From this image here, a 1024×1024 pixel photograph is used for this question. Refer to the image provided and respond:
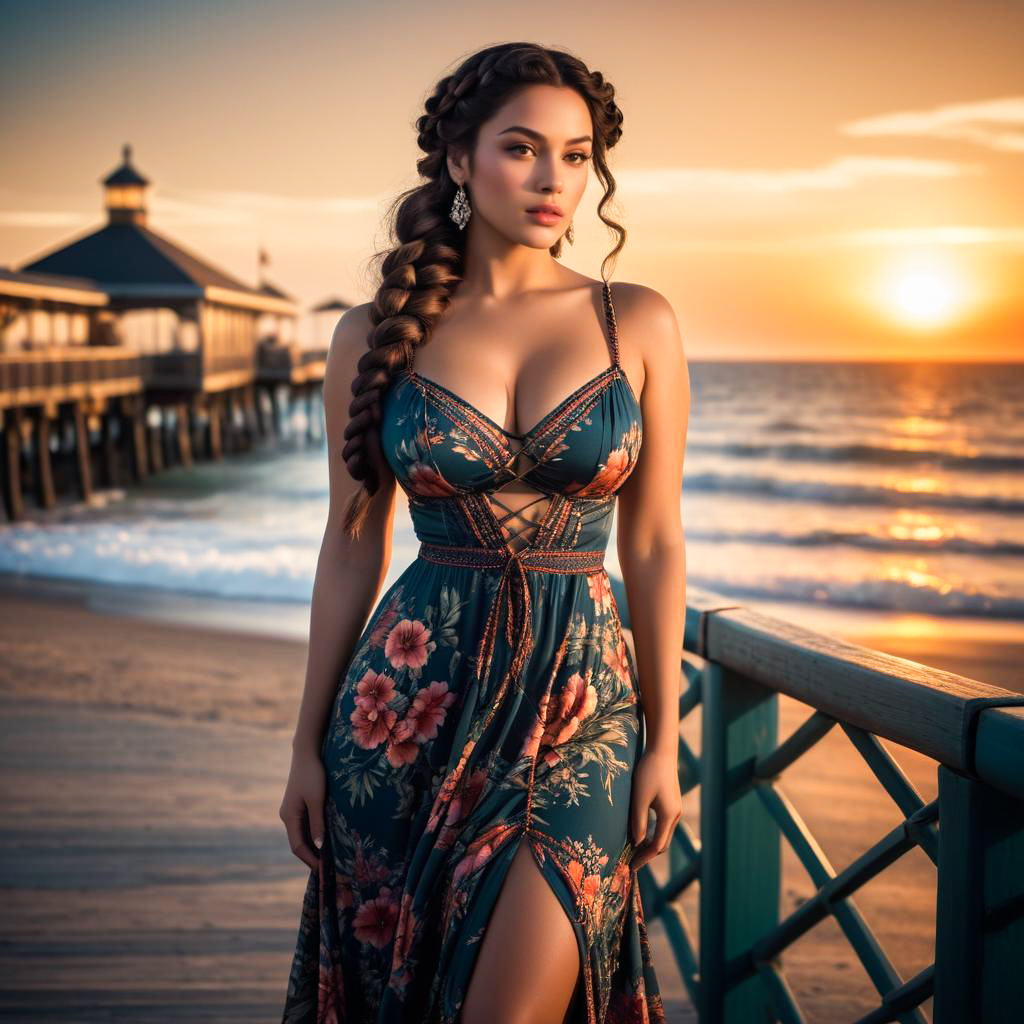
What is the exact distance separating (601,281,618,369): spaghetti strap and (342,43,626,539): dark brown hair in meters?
0.10

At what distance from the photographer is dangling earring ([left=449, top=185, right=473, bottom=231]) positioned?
2.43 metres

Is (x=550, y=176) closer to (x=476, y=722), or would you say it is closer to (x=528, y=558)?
(x=528, y=558)

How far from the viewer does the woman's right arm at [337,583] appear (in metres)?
2.28

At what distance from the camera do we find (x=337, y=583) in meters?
2.35

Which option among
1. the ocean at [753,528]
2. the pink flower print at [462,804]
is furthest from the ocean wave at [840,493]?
the pink flower print at [462,804]

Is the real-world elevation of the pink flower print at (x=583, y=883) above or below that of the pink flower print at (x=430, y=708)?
below

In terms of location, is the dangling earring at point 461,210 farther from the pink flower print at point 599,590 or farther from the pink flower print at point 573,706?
the pink flower print at point 573,706

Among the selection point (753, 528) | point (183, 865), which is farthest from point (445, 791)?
point (753, 528)

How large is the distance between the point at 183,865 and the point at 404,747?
2.80 metres

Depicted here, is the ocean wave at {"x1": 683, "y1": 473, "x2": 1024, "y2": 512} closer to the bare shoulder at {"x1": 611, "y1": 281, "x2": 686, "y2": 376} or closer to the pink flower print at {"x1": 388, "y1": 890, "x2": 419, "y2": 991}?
the bare shoulder at {"x1": 611, "y1": 281, "x2": 686, "y2": 376}

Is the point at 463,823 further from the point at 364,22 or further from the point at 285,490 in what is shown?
the point at 285,490

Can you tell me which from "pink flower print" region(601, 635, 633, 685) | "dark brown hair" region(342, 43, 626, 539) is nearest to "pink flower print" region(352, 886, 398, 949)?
"pink flower print" region(601, 635, 633, 685)

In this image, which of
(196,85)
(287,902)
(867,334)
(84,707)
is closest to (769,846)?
(287,902)

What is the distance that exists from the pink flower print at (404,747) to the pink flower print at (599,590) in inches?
15.0
